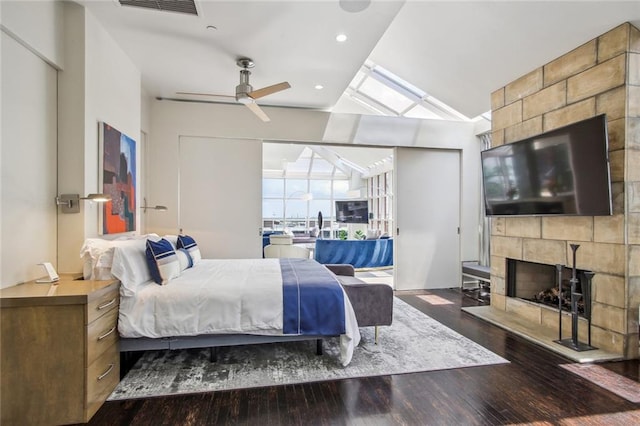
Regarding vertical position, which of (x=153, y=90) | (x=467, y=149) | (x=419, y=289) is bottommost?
(x=419, y=289)

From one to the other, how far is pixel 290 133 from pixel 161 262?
314 centimetres

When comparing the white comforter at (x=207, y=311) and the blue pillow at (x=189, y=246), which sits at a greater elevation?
the blue pillow at (x=189, y=246)

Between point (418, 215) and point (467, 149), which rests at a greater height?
point (467, 149)

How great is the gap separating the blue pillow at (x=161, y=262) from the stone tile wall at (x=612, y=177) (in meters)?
3.98

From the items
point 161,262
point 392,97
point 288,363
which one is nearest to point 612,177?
point 288,363

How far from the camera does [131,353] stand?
2.95 m

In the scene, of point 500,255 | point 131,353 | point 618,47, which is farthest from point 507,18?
point 131,353

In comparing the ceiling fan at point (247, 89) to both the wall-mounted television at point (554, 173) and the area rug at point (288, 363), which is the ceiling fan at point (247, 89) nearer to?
the area rug at point (288, 363)

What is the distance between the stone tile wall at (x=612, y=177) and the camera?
112 inches

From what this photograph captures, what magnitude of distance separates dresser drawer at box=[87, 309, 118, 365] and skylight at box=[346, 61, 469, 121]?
15.5 ft

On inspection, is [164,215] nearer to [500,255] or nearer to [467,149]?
[500,255]

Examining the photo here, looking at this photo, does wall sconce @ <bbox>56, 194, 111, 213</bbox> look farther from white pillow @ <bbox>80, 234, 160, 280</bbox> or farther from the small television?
the small television

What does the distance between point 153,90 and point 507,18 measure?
450cm

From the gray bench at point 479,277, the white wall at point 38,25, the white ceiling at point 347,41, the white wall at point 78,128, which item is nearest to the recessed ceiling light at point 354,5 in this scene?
the white ceiling at point 347,41
